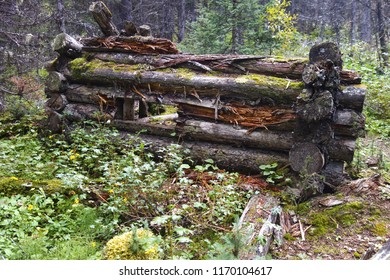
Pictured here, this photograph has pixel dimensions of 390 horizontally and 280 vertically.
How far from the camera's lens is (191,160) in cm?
565

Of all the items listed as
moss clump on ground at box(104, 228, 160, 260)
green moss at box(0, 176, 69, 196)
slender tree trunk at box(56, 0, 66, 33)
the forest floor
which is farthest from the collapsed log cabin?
slender tree trunk at box(56, 0, 66, 33)

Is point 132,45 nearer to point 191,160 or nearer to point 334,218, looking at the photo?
point 191,160

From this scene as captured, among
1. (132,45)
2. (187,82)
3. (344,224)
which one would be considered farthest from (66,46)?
(344,224)

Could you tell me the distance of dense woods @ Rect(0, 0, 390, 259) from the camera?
4125mm

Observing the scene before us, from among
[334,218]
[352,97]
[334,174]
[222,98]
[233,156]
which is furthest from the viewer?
[222,98]

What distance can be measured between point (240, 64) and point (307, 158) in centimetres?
209

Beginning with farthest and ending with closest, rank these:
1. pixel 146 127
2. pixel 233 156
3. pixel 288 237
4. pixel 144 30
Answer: pixel 144 30 < pixel 146 127 < pixel 233 156 < pixel 288 237

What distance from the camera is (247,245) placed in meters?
3.68

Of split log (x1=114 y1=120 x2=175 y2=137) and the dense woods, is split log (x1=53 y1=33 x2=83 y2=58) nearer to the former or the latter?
the dense woods

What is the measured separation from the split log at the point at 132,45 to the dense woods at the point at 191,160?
1.3 inches

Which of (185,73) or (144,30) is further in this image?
(144,30)

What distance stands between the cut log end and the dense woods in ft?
0.05

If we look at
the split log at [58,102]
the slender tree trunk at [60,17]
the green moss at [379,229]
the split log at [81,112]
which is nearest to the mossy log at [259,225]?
the green moss at [379,229]

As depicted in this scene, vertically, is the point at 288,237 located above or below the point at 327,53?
below
